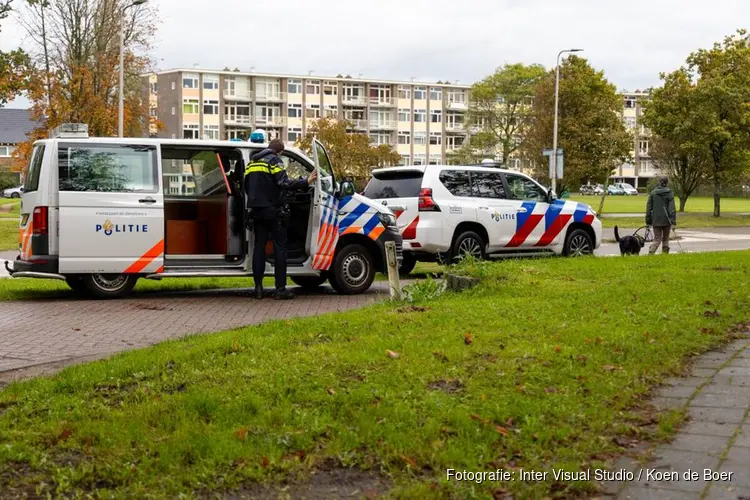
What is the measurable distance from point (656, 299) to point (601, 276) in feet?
7.35

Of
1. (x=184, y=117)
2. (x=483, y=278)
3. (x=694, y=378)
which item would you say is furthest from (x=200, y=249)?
(x=184, y=117)

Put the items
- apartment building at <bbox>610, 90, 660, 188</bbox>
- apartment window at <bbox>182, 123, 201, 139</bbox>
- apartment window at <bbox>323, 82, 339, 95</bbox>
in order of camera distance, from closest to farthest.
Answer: apartment window at <bbox>182, 123, 201, 139</bbox> < apartment window at <bbox>323, 82, 339, 95</bbox> < apartment building at <bbox>610, 90, 660, 188</bbox>

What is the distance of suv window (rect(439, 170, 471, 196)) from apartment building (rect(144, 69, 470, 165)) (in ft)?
257

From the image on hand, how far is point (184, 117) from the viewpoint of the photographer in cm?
9800

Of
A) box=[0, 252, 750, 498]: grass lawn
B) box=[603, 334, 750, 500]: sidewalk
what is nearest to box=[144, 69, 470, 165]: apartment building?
box=[0, 252, 750, 498]: grass lawn

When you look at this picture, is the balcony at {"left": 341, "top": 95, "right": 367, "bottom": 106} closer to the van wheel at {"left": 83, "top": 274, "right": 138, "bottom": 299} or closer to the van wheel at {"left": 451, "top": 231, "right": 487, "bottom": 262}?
the van wheel at {"left": 451, "top": 231, "right": 487, "bottom": 262}

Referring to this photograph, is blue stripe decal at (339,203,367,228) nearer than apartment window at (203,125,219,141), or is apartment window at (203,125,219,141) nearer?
blue stripe decal at (339,203,367,228)

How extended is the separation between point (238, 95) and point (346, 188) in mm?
91597

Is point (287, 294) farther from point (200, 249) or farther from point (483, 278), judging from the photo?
point (483, 278)

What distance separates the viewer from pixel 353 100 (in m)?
107

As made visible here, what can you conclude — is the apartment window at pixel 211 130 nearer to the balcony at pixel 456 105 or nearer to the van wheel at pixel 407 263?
the balcony at pixel 456 105

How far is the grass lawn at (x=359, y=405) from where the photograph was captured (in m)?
4.30

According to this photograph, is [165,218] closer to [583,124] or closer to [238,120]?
[583,124]

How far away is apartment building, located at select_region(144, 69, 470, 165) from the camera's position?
9900 centimetres
